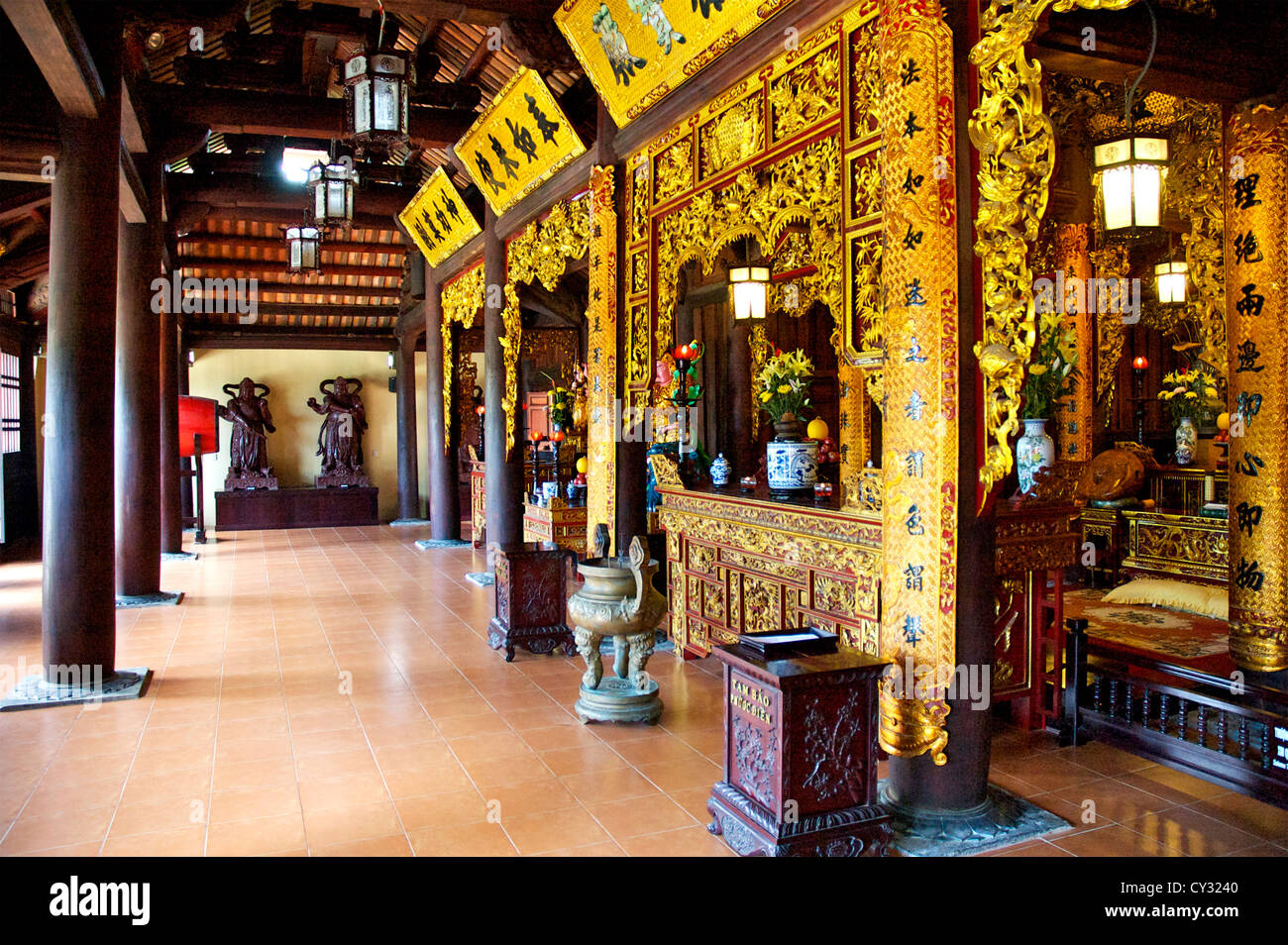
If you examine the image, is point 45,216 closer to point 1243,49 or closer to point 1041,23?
point 1041,23

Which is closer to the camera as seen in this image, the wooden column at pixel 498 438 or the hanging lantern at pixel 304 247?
the hanging lantern at pixel 304 247

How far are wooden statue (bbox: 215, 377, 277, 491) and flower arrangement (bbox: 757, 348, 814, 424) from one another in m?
10.6

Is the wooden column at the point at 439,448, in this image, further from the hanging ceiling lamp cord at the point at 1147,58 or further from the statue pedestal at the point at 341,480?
the hanging ceiling lamp cord at the point at 1147,58

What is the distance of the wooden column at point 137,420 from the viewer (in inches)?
286

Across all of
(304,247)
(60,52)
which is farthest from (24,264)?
(60,52)

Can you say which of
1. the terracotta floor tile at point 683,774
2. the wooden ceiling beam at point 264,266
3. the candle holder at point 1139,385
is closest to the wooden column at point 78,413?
the terracotta floor tile at point 683,774

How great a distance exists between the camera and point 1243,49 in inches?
155

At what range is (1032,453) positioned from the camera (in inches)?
164

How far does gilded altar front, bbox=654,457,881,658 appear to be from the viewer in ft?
12.7

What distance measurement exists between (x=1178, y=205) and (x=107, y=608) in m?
6.91

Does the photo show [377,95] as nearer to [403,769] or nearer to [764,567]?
[764,567]

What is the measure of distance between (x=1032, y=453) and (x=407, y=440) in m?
11.1

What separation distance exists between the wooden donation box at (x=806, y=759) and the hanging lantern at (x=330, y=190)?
5110 mm

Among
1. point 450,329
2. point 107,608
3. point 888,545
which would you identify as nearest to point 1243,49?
point 888,545
